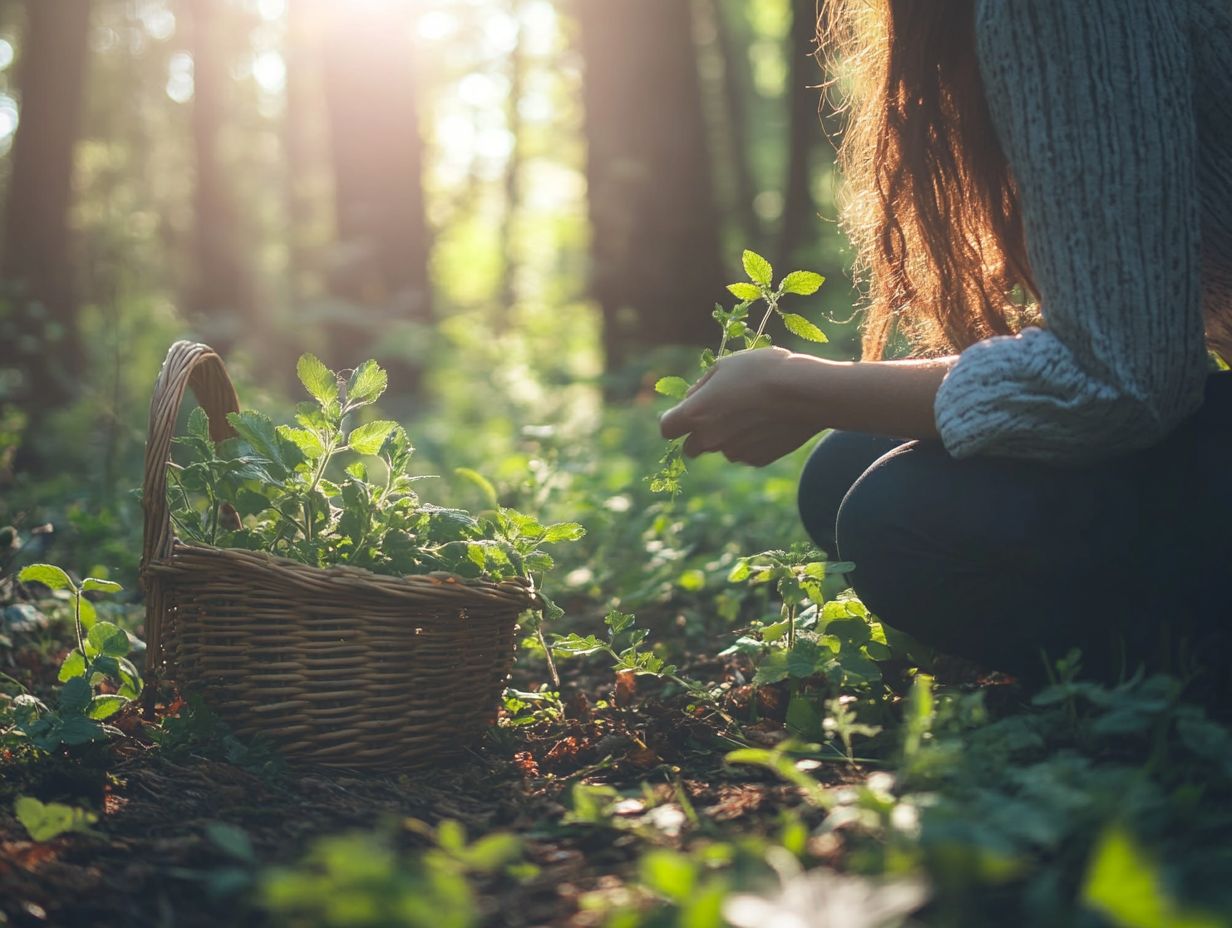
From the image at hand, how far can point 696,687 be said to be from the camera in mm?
2127

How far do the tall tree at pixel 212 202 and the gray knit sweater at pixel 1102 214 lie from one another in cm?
1037

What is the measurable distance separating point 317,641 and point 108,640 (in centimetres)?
49

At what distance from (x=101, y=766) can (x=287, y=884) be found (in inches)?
44.5

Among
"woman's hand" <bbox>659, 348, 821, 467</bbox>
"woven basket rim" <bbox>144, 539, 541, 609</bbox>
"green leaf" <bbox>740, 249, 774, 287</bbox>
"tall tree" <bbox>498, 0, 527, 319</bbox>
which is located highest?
"tall tree" <bbox>498, 0, 527, 319</bbox>

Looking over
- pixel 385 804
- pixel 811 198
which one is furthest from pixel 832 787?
pixel 811 198

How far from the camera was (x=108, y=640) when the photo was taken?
6.68ft

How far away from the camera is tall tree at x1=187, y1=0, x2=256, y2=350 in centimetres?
1170

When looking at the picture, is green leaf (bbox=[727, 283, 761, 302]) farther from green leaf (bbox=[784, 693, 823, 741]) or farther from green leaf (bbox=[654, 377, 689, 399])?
green leaf (bbox=[784, 693, 823, 741])

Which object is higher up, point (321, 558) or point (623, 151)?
point (623, 151)

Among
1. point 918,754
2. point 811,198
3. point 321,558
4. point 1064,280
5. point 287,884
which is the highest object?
point 811,198

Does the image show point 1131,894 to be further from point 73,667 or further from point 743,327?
point 73,667

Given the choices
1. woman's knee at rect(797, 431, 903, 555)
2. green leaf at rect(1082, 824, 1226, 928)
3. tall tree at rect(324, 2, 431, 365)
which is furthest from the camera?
tall tree at rect(324, 2, 431, 365)

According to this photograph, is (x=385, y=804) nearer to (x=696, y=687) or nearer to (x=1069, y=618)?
(x=696, y=687)

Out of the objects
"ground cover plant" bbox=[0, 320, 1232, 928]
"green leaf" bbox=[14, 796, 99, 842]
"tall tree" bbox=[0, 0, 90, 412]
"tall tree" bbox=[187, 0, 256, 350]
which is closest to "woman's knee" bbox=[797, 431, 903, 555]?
"ground cover plant" bbox=[0, 320, 1232, 928]
